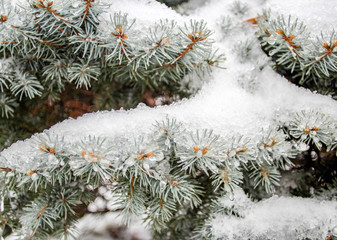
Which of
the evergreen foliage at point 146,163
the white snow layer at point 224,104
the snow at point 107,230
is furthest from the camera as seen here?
the snow at point 107,230

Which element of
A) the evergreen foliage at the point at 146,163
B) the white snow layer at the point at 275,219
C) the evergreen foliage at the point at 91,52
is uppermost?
the evergreen foliage at the point at 91,52

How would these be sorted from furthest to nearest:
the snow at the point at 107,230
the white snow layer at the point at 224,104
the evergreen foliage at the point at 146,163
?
the snow at the point at 107,230, the white snow layer at the point at 224,104, the evergreen foliage at the point at 146,163

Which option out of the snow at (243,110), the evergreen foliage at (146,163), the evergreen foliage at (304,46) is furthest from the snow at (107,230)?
the evergreen foliage at (304,46)

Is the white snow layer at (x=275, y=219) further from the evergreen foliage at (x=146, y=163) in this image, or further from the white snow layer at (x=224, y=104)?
the white snow layer at (x=224, y=104)

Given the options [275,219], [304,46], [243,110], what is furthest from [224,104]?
[275,219]

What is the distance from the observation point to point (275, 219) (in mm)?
1162

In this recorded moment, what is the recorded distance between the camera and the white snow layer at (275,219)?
1115 millimetres

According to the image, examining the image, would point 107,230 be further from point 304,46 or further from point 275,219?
point 304,46

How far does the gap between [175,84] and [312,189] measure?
29.9 inches

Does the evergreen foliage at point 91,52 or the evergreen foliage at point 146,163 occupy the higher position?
the evergreen foliage at point 91,52

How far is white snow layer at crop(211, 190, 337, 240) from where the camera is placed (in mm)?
1115

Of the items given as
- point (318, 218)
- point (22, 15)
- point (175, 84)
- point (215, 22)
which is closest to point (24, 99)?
point (22, 15)

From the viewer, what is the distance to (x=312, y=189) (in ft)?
4.16

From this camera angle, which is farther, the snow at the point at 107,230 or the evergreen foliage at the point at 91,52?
the snow at the point at 107,230
